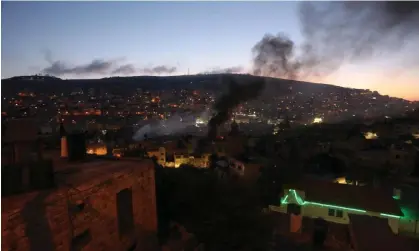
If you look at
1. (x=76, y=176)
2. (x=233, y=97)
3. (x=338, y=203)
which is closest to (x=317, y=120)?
(x=233, y=97)

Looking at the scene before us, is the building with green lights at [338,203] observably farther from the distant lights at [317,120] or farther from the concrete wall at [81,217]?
the distant lights at [317,120]

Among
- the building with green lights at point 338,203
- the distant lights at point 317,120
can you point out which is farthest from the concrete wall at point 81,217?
the distant lights at point 317,120

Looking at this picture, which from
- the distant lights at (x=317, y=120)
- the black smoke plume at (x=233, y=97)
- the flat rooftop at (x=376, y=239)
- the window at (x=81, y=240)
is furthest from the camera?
the distant lights at (x=317, y=120)

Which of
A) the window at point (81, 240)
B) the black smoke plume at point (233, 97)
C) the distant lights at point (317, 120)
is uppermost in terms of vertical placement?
the black smoke plume at point (233, 97)

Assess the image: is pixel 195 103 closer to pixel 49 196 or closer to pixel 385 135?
pixel 385 135

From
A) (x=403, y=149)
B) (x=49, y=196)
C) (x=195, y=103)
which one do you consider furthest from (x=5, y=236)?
(x=195, y=103)

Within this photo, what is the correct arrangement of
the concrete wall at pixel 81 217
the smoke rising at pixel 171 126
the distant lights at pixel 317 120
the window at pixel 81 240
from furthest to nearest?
the distant lights at pixel 317 120 < the smoke rising at pixel 171 126 < the window at pixel 81 240 < the concrete wall at pixel 81 217

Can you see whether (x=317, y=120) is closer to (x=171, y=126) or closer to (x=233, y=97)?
(x=233, y=97)
